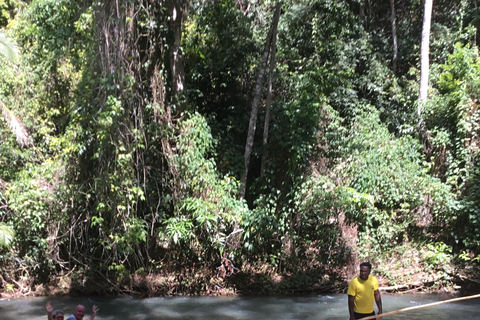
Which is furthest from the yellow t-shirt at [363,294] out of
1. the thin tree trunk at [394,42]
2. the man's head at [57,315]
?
the thin tree trunk at [394,42]

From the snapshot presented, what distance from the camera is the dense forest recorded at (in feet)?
32.6

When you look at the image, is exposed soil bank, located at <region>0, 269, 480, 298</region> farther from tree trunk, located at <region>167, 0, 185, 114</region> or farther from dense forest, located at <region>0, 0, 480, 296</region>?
tree trunk, located at <region>167, 0, 185, 114</region>

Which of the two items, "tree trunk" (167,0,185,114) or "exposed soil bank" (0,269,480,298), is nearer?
"exposed soil bank" (0,269,480,298)

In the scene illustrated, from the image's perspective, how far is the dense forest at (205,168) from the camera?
9.93 metres

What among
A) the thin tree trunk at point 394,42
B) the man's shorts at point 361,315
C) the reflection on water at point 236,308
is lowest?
the reflection on water at point 236,308

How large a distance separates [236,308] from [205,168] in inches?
128

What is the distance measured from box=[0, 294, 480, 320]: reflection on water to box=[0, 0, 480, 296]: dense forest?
18.1 inches

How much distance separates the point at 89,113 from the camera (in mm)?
9875

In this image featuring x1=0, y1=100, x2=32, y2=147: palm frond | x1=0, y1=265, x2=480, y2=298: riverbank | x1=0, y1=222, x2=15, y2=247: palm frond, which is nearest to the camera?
x1=0, y1=222, x2=15, y2=247: palm frond

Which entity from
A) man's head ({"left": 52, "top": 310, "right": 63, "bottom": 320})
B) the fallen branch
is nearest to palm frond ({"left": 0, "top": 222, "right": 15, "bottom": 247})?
man's head ({"left": 52, "top": 310, "right": 63, "bottom": 320})

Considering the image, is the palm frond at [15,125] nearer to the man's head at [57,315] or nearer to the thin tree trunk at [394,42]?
the man's head at [57,315]

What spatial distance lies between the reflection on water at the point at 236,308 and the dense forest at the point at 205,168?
459 millimetres

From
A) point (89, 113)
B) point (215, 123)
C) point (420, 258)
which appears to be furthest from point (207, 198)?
point (420, 258)

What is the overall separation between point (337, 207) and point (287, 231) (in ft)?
4.51
